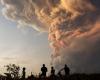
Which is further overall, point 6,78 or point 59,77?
point 6,78

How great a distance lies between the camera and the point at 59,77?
3347 cm

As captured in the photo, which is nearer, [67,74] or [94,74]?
[67,74]

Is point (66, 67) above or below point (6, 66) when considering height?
below

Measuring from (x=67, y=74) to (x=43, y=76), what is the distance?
3.94m

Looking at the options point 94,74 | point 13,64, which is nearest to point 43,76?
point 94,74

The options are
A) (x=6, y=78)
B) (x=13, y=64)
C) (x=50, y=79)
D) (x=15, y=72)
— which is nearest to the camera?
(x=50, y=79)

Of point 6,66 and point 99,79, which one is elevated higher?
point 6,66

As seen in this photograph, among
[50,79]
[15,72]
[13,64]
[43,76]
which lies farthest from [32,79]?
[13,64]

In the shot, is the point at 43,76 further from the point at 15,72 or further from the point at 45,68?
the point at 15,72

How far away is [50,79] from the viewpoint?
109 ft

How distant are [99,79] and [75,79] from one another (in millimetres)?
4274

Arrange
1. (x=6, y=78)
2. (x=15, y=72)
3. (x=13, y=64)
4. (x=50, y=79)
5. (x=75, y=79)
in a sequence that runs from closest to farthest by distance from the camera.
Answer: (x=50, y=79), (x=75, y=79), (x=6, y=78), (x=15, y=72), (x=13, y=64)

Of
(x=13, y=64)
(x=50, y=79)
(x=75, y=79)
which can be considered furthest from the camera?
(x=13, y=64)

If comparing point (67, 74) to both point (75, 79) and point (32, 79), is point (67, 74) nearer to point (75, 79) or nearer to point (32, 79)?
point (75, 79)
